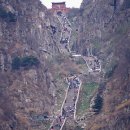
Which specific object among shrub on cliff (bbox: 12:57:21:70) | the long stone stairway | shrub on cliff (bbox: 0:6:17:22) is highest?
shrub on cliff (bbox: 0:6:17:22)

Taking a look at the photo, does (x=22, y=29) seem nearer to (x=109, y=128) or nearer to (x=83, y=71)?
(x=83, y=71)

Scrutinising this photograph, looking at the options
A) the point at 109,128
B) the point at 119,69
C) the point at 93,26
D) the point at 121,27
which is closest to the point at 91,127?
the point at 109,128

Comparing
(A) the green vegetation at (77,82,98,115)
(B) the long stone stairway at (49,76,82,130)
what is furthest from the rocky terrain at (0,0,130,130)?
(B) the long stone stairway at (49,76,82,130)

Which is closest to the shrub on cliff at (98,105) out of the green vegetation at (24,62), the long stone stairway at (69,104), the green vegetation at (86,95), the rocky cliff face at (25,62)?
the long stone stairway at (69,104)

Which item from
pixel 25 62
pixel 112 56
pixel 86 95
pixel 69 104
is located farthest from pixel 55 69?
pixel 69 104

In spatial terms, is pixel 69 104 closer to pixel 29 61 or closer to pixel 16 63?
pixel 29 61

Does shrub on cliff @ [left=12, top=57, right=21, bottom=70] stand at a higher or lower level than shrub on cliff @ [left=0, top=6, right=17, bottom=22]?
lower

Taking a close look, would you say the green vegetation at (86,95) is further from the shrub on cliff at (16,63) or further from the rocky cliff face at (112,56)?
the shrub on cliff at (16,63)

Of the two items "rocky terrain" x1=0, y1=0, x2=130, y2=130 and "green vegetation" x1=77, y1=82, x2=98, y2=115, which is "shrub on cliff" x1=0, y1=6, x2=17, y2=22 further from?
"green vegetation" x1=77, y1=82, x2=98, y2=115
